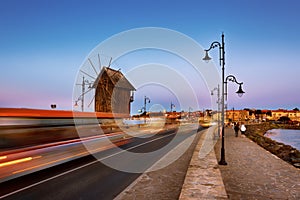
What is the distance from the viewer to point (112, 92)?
1871 inches

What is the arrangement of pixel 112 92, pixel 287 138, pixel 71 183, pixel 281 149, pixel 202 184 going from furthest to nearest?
pixel 287 138 < pixel 112 92 < pixel 281 149 < pixel 71 183 < pixel 202 184

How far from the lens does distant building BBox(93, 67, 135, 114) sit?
150ft

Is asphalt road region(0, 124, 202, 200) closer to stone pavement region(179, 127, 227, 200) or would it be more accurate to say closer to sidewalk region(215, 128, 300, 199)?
stone pavement region(179, 127, 227, 200)

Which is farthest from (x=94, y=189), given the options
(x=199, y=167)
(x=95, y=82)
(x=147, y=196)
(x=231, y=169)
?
(x=95, y=82)

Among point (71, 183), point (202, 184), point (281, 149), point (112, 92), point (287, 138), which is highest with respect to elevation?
point (112, 92)

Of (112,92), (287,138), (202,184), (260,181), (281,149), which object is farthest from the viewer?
(287,138)

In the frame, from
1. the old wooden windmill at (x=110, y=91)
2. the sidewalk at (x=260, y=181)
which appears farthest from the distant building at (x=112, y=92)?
the sidewalk at (x=260, y=181)

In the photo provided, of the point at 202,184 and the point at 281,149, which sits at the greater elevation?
the point at 202,184

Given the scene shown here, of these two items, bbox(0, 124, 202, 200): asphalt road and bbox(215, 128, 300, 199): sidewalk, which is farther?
bbox(215, 128, 300, 199): sidewalk

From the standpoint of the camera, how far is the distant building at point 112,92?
45.7 meters

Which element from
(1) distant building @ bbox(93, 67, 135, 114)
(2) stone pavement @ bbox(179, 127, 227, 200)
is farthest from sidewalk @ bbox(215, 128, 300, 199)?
(1) distant building @ bbox(93, 67, 135, 114)

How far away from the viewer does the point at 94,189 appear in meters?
7.89

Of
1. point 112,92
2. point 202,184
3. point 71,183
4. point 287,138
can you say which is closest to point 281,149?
point 202,184

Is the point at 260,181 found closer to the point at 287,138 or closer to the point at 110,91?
the point at 110,91
